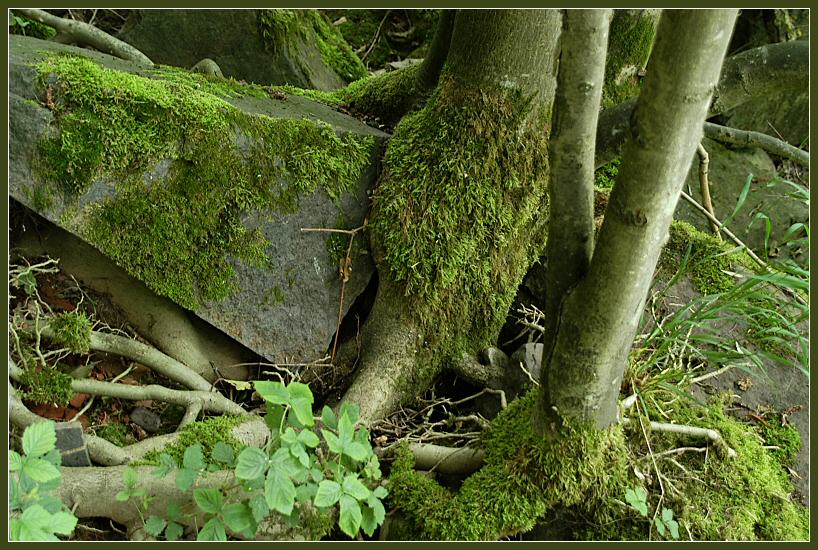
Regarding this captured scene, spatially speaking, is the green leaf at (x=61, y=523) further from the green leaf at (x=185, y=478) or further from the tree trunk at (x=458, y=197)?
the tree trunk at (x=458, y=197)

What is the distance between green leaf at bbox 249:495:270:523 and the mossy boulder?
276 cm

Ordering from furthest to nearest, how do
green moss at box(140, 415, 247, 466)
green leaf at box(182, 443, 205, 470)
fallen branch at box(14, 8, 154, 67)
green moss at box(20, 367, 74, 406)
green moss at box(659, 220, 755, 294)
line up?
fallen branch at box(14, 8, 154, 67), green moss at box(659, 220, 755, 294), green moss at box(20, 367, 74, 406), green moss at box(140, 415, 247, 466), green leaf at box(182, 443, 205, 470)

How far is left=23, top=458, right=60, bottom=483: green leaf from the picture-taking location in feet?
5.57

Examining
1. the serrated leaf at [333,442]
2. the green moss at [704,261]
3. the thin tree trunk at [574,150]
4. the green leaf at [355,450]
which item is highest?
the thin tree trunk at [574,150]

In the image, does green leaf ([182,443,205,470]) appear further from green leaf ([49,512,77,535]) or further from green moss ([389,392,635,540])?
green moss ([389,392,635,540])

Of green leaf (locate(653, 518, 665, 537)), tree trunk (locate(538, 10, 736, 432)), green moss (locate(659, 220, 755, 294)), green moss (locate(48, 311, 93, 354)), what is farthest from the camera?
green moss (locate(659, 220, 755, 294))

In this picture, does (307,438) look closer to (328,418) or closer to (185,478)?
(328,418)

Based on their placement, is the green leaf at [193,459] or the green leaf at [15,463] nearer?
the green leaf at [15,463]

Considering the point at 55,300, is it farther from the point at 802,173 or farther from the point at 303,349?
the point at 802,173

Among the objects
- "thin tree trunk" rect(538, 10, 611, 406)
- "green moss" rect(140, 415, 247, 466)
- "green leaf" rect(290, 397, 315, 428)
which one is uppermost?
"thin tree trunk" rect(538, 10, 611, 406)

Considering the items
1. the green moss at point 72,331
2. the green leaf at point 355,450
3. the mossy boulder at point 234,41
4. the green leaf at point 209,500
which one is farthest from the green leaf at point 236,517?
the mossy boulder at point 234,41

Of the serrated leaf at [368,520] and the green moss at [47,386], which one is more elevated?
the serrated leaf at [368,520]

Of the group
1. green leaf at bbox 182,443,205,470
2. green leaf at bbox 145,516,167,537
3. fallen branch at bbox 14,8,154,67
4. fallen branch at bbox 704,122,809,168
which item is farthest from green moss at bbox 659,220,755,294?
fallen branch at bbox 14,8,154,67

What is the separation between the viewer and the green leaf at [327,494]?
1.86 metres
